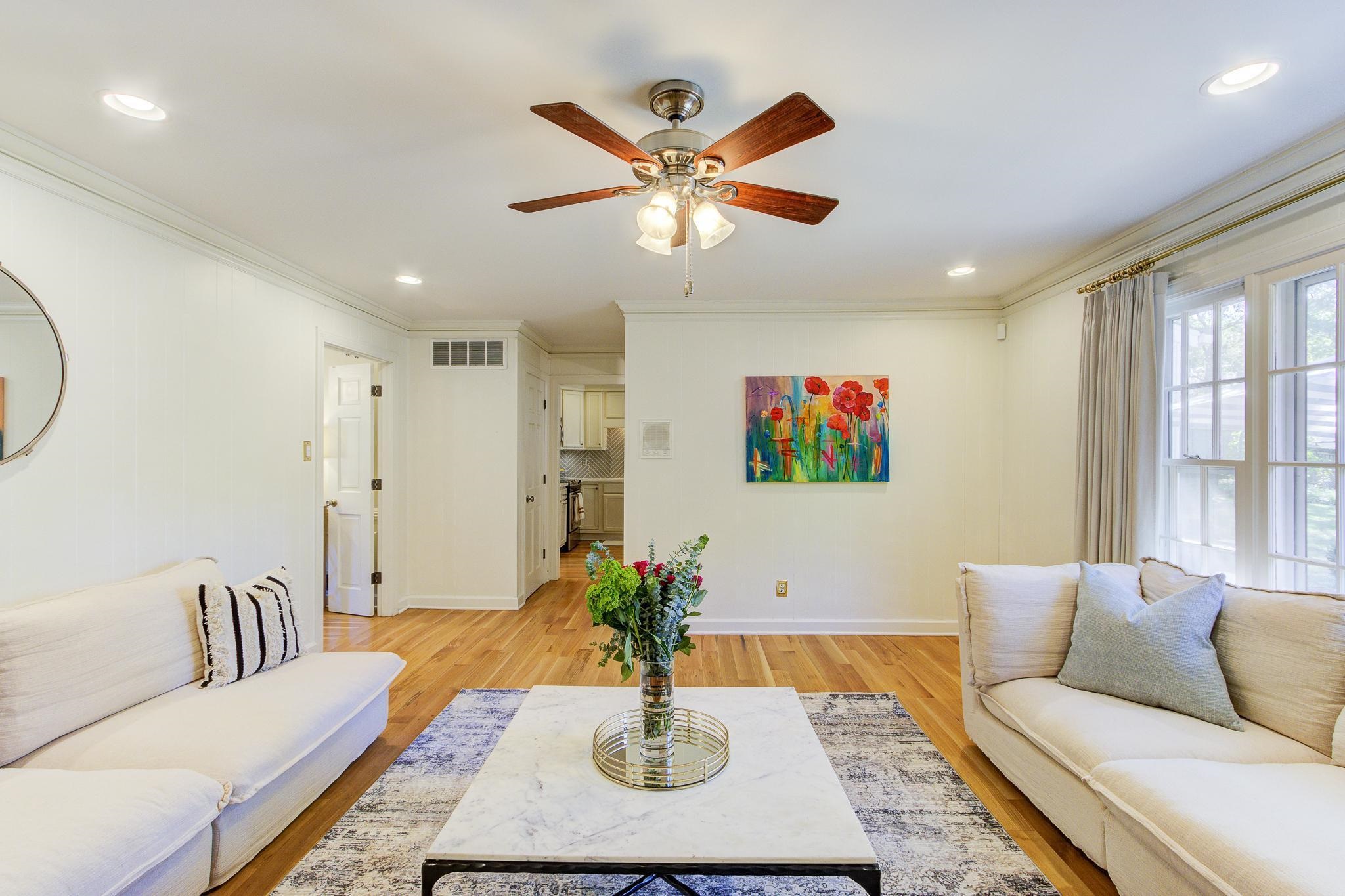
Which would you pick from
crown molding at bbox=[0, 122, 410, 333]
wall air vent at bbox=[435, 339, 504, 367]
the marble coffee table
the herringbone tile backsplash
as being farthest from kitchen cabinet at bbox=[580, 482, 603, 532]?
the marble coffee table

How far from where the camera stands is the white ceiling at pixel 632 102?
4.87ft

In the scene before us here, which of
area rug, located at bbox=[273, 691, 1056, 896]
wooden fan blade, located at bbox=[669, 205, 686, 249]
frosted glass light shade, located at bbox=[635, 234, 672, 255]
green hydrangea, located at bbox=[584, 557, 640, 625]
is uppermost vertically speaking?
wooden fan blade, located at bbox=[669, 205, 686, 249]

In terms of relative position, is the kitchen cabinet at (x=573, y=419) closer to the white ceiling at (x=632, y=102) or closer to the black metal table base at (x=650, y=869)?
the white ceiling at (x=632, y=102)

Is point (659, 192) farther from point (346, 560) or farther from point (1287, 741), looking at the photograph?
point (346, 560)

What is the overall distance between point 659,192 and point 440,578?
423 cm

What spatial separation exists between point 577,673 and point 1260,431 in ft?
11.7

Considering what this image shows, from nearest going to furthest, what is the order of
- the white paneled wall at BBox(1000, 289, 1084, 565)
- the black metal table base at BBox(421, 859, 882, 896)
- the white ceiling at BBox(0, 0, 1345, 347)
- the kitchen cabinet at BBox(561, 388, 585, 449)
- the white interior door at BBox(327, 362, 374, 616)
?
the black metal table base at BBox(421, 859, 882, 896) < the white ceiling at BBox(0, 0, 1345, 347) < the white paneled wall at BBox(1000, 289, 1084, 565) < the white interior door at BBox(327, 362, 374, 616) < the kitchen cabinet at BBox(561, 388, 585, 449)

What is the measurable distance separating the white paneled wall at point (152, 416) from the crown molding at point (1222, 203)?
4.64 metres

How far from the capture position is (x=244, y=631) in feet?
7.90

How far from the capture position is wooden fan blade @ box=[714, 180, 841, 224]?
6.12 feet

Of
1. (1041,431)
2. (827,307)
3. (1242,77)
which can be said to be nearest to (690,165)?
(1242,77)

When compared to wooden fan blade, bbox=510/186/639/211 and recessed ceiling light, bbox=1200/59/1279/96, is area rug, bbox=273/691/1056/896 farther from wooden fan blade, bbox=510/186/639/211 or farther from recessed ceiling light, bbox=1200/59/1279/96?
recessed ceiling light, bbox=1200/59/1279/96

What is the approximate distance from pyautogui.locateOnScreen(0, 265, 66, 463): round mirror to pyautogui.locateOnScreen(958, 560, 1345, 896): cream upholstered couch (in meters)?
3.74

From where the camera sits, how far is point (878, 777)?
2.43m
